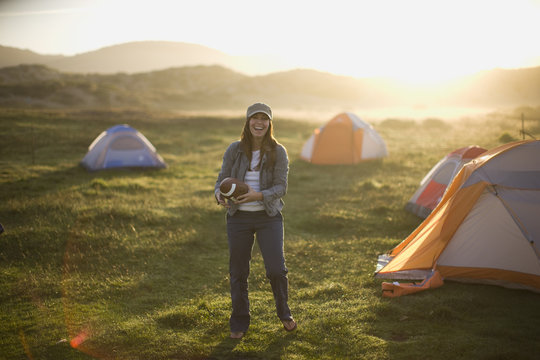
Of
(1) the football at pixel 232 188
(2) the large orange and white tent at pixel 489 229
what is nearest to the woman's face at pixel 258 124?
(1) the football at pixel 232 188

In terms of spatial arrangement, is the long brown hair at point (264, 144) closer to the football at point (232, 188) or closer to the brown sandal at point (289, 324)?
the football at point (232, 188)

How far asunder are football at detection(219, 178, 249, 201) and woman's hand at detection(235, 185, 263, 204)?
0.16 ft

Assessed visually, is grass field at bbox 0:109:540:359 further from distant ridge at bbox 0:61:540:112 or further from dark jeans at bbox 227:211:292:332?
distant ridge at bbox 0:61:540:112

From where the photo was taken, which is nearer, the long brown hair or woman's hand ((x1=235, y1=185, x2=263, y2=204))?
woman's hand ((x1=235, y1=185, x2=263, y2=204))

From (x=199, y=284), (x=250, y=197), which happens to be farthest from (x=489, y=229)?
(x=199, y=284)

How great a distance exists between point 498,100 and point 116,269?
82.5 metres

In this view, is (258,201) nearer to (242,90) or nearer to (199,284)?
(199,284)

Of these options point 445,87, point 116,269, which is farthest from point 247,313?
point 445,87

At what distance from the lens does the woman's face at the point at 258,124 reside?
13.2 feet

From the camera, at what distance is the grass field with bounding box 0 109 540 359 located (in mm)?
4145

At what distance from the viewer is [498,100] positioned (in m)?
73.4

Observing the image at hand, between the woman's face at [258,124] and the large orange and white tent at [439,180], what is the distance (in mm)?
5488

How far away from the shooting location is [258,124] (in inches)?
158

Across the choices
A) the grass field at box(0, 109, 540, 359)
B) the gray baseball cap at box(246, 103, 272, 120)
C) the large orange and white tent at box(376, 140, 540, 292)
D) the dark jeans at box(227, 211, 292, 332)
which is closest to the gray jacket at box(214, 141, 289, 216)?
the dark jeans at box(227, 211, 292, 332)
